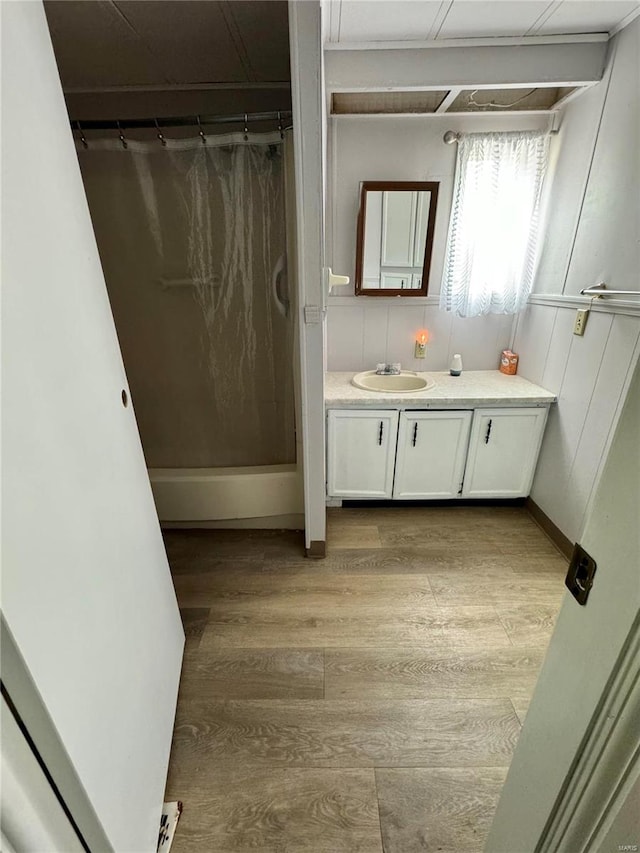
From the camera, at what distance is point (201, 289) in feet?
6.29

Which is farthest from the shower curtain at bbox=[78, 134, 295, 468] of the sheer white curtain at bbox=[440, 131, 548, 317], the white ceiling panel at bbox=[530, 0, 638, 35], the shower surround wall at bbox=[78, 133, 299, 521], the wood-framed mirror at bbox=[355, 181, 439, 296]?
the white ceiling panel at bbox=[530, 0, 638, 35]

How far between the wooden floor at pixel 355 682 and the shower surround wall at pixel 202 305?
439mm

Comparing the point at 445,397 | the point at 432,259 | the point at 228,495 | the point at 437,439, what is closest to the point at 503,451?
the point at 437,439

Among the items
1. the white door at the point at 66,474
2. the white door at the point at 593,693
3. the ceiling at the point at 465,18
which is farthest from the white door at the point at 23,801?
the ceiling at the point at 465,18

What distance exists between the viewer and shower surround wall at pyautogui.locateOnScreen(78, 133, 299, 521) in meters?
1.74

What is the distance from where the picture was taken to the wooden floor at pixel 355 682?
1018 mm

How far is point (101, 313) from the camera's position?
895 millimetres

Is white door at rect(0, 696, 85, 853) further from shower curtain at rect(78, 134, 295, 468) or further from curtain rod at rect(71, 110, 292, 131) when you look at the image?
curtain rod at rect(71, 110, 292, 131)

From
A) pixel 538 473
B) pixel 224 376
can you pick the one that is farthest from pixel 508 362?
pixel 224 376

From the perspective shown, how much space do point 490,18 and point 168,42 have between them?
129cm

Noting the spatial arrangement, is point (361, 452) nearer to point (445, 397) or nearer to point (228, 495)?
point (445, 397)

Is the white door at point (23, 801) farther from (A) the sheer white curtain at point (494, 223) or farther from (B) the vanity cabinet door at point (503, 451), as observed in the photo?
(A) the sheer white curtain at point (494, 223)

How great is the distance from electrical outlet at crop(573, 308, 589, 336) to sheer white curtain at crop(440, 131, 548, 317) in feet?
1.54

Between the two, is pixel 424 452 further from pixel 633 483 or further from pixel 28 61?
pixel 28 61
